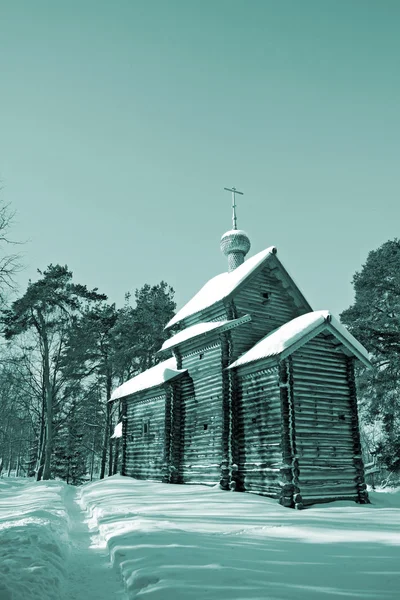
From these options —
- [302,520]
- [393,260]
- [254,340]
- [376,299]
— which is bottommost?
[302,520]

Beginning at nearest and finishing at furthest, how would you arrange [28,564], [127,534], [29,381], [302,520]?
[28,564] → [127,534] → [302,520] → [29,381]

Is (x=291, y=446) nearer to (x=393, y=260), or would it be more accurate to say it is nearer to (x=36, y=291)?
(x=393, y=260)

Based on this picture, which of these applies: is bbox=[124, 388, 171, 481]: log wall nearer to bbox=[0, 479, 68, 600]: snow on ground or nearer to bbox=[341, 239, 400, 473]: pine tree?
bbox=[0, 479, 68, 600]: snow on ground

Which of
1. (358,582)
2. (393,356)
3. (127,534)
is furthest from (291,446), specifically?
(393,356)

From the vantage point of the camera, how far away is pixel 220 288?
1981cm

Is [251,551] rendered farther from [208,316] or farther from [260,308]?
[208,316]

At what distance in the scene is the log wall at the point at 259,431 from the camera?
14.0 metres

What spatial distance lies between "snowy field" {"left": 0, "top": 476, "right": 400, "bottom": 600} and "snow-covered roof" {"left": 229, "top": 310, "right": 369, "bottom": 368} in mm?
4976

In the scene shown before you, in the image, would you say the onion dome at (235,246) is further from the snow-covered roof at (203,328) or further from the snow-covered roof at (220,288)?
the snow-covered roof at (203,328)

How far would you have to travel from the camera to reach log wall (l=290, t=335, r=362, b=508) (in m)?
13.7

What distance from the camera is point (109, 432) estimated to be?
1377 inches

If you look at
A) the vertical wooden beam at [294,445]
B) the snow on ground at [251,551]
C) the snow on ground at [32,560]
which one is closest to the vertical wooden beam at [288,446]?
the vertical wooden beam at [294,445]

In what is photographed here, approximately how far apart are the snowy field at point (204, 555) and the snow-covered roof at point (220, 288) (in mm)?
9389

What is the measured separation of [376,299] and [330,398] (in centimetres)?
1364
